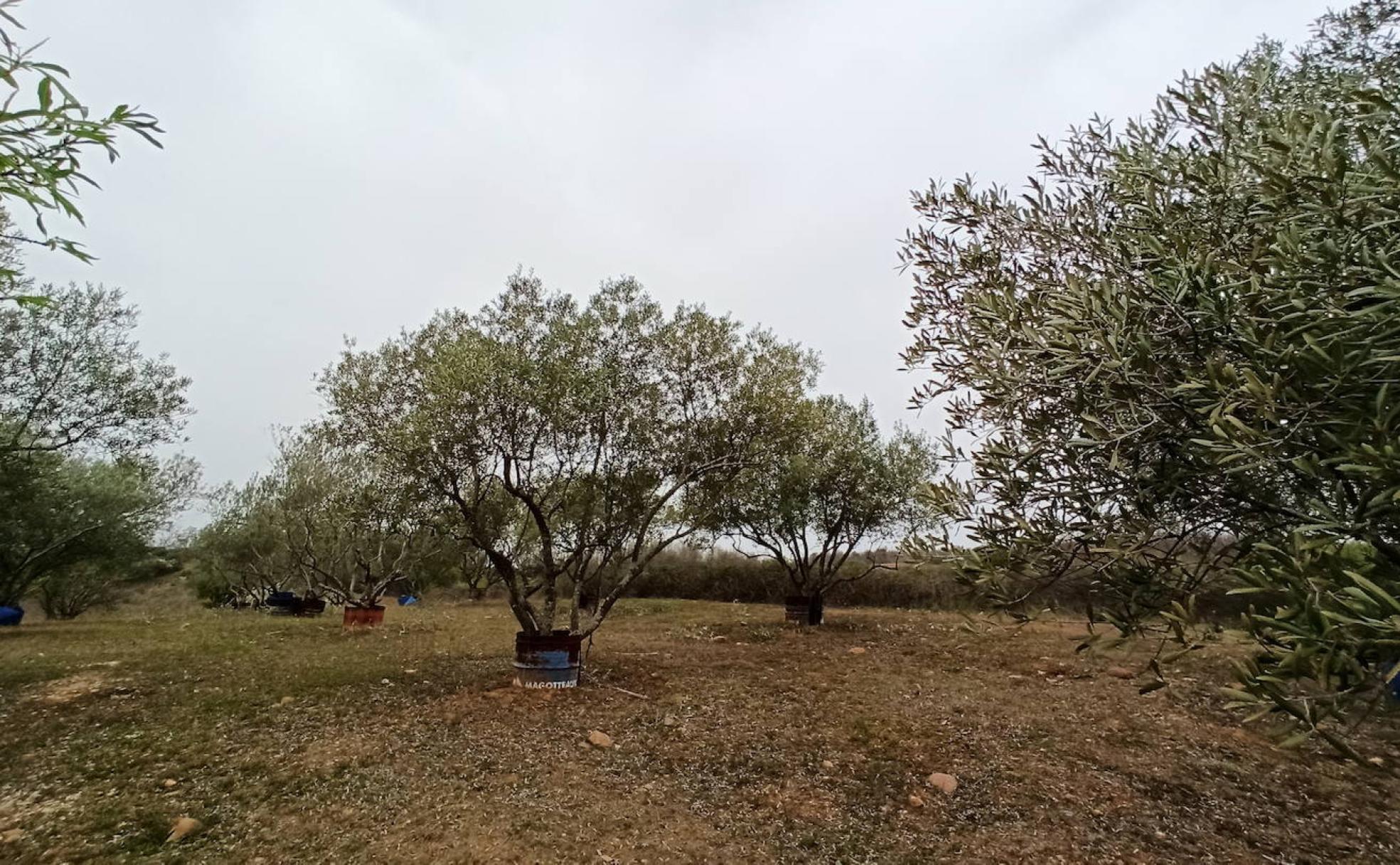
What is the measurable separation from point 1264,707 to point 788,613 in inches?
726

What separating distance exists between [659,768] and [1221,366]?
6.29 m

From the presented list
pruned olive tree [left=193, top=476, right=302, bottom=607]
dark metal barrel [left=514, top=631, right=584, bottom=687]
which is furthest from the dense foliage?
dark metal barrel [left=514, top=631, right=584, bottom=687]

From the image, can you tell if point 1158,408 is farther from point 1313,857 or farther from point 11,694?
point 11,694

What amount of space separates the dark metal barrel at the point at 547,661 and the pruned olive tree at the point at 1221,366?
7077 millimetres

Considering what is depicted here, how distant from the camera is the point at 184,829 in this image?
5578 mm

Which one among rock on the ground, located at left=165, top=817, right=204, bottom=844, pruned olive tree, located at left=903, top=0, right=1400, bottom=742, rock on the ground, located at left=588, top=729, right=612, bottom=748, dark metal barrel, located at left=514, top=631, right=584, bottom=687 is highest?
pruned olive tree, located at left=903, top=0, right=1400, bottom=742

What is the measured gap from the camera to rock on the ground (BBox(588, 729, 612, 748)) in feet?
25.5

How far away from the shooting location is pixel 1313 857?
570 cm

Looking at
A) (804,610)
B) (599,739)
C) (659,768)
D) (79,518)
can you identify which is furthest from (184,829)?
(79,518)

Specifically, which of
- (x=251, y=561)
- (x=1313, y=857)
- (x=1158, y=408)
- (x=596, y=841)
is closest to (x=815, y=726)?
(x=596, y=841)

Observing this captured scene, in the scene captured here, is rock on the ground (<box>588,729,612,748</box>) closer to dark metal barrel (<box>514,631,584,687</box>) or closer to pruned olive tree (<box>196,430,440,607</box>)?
dark metal barrel (<box>514,631,584,687</box>)

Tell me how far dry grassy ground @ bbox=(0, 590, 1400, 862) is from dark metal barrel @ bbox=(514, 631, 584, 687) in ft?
1.09

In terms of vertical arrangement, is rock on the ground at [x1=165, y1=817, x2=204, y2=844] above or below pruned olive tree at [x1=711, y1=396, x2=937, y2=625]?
below

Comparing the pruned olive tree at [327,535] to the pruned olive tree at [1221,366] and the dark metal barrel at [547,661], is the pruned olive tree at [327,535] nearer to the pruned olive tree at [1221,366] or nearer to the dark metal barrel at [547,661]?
the dark metal barrel at [547,661]
